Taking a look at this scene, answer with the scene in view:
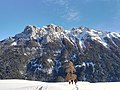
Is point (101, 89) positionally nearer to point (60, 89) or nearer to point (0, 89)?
point (60, 89)

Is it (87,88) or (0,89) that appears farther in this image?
(0,89)

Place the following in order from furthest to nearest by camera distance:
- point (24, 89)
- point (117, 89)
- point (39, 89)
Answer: point (117, 89) → point (24, 89) → point (39, 89)

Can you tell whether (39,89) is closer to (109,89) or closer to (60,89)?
(60,89)

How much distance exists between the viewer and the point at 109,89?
6019 centimetres

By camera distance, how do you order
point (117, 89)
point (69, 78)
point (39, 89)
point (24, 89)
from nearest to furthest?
point (39, 89) → point (24, 89) → point (117, 89) → point (69, 78)

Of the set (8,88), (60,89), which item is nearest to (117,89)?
A: (60,89)

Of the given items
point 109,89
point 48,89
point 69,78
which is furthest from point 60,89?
point 69,78

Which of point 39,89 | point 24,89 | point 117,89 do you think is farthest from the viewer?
point 117,89

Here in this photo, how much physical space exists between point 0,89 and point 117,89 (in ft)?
75.2

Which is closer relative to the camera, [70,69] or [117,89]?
[117,89]

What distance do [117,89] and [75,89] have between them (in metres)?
10.5

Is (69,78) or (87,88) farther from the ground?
(69,78)

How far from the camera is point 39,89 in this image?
173 feet

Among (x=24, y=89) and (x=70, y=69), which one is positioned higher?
(x=70, y=69)
